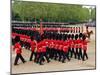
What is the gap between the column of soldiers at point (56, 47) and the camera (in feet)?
8.66

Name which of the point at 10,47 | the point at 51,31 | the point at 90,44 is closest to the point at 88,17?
the point at 90,44

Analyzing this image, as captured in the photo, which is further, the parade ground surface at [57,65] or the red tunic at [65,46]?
the red tunic at [65,46]

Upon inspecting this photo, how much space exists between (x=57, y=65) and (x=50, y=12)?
67 cm

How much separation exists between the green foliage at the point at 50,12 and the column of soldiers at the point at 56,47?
19 centimetres

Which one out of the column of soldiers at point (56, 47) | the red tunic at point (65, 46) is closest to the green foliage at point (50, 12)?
the column of soldiers at point (56, 47)

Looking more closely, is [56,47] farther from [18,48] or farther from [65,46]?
[18,48]

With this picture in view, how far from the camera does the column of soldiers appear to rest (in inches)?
104

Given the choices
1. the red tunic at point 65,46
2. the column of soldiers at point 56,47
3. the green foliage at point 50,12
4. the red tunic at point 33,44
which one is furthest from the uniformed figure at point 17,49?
the red tunic at point 65,46

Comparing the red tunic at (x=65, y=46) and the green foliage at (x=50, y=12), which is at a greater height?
the green foliage at (x=50, y=12)

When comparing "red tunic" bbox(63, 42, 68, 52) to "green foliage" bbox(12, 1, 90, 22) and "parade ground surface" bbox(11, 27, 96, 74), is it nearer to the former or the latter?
"parade ground surface" bbox(11, 27, 96, 74)

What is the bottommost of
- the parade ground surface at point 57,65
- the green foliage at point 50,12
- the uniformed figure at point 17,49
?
the parade ground surface at point 57,65

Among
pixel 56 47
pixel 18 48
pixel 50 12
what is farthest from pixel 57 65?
pixel 50 12

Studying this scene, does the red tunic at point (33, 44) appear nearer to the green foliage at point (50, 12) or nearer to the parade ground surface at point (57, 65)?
the parade ground surface at point (57, 65)

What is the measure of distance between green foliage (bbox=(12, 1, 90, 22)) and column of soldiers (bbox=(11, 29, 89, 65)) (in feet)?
0.62
